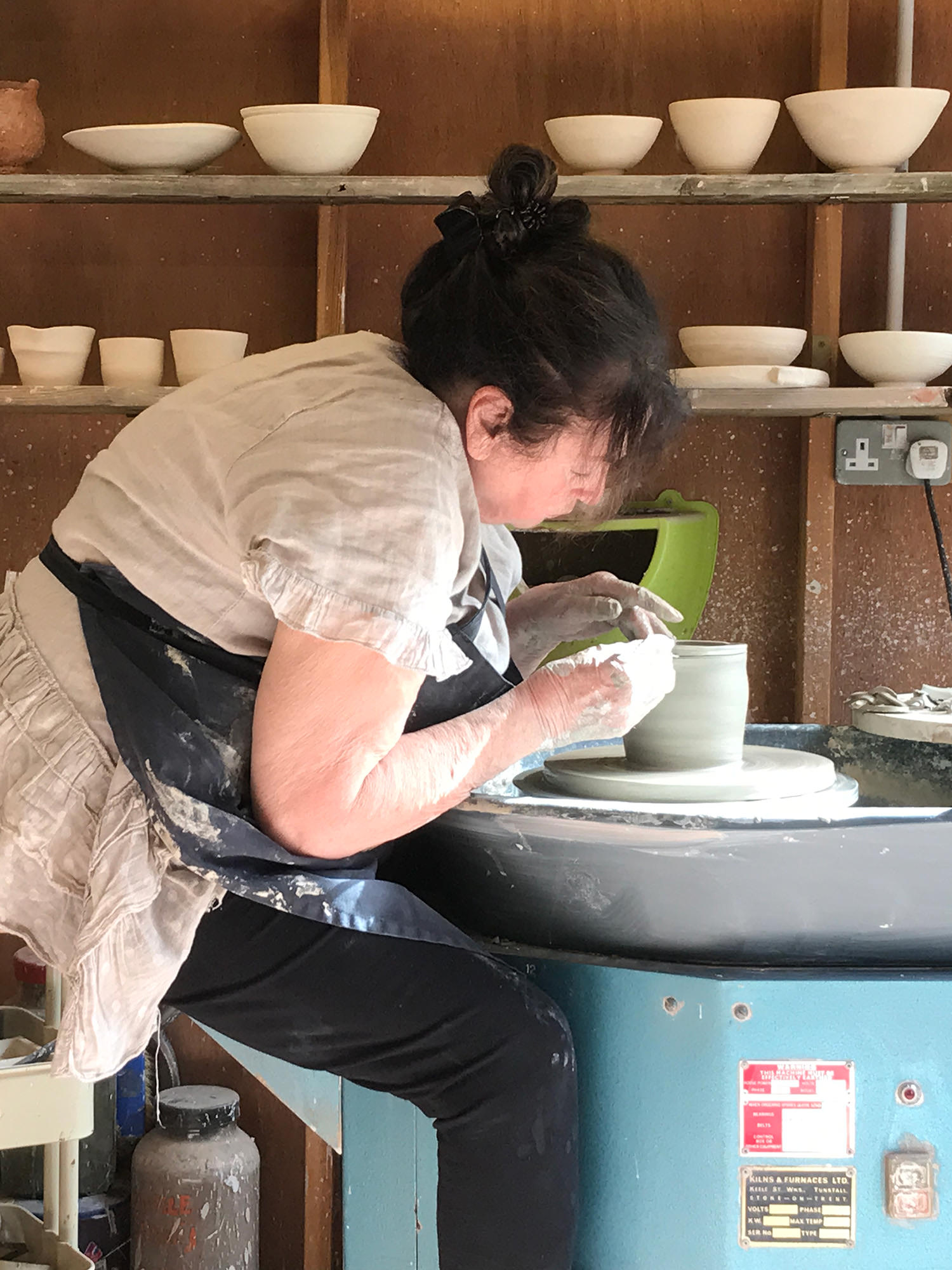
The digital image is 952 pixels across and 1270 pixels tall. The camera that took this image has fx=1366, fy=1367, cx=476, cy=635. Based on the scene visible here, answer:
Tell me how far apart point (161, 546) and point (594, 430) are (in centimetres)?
38

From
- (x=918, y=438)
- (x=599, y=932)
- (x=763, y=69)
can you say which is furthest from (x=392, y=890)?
(x=763, y=69)

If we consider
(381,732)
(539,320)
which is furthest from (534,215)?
(381,732)

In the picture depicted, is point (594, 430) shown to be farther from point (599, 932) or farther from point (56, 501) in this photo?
point (56, 501)

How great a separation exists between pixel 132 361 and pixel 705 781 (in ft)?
4.16

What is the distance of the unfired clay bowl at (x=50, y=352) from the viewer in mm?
2137

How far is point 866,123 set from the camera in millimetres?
2006

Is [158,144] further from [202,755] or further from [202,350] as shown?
[202,755]

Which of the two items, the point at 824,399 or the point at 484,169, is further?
the point at 484,169

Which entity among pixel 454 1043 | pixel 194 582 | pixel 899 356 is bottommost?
pixel 454 1043

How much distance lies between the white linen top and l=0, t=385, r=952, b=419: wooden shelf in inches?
36.8

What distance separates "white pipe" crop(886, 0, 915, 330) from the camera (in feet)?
7.29

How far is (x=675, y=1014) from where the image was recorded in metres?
1.12

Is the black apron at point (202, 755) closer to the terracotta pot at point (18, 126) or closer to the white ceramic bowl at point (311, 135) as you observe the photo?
the white ceramic bowl at point (311, 135)

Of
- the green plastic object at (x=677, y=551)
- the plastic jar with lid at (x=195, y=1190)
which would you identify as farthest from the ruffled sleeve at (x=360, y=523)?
the plastic jar with lid at (x=195, y=1190)
